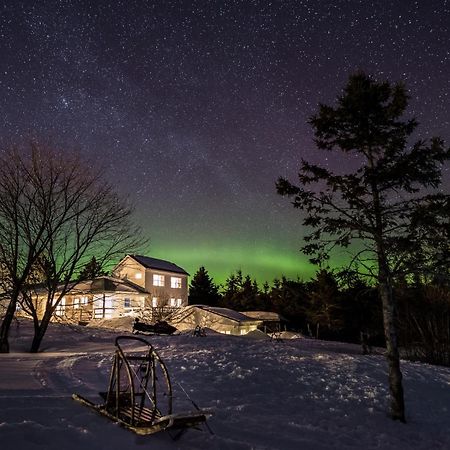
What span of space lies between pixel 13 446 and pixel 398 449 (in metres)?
8.97

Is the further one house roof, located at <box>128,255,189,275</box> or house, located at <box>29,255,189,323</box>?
house roof, located at <box>128,255,189,275</box>

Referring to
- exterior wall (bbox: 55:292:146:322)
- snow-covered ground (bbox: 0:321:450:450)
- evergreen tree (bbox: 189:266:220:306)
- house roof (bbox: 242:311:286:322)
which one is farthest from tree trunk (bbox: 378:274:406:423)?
evergreen tree (bbox: 189:266:220:306)

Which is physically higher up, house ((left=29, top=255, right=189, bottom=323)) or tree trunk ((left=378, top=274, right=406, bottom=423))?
house ((left=29, top=255, right=189, bottom=323))

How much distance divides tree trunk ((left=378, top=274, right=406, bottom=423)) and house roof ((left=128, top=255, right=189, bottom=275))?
41160 millimetres

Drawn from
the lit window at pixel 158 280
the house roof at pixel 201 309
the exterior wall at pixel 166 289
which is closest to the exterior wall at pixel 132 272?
the exterior wall at pixel 166 289

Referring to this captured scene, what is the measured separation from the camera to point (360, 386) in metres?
15.7

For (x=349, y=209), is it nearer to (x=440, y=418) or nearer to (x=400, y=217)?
(x=400, y=217)

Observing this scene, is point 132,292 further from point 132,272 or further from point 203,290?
point 203,290

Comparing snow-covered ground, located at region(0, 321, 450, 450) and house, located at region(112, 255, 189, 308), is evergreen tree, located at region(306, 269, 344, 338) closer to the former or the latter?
house, located at region(112, 255, 189, 308)

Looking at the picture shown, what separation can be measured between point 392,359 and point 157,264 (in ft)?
147

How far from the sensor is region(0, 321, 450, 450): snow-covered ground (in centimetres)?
799

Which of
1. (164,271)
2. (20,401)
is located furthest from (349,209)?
(164,271)

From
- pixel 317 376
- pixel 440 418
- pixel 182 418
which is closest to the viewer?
pixel 182 418

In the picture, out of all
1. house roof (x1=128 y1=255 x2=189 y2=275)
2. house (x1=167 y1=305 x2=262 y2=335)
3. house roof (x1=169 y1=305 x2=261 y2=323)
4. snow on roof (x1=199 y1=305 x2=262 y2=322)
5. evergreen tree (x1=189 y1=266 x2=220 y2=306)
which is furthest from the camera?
evergreen tree (x1=189 y1=266 x2=220 y2=306)
